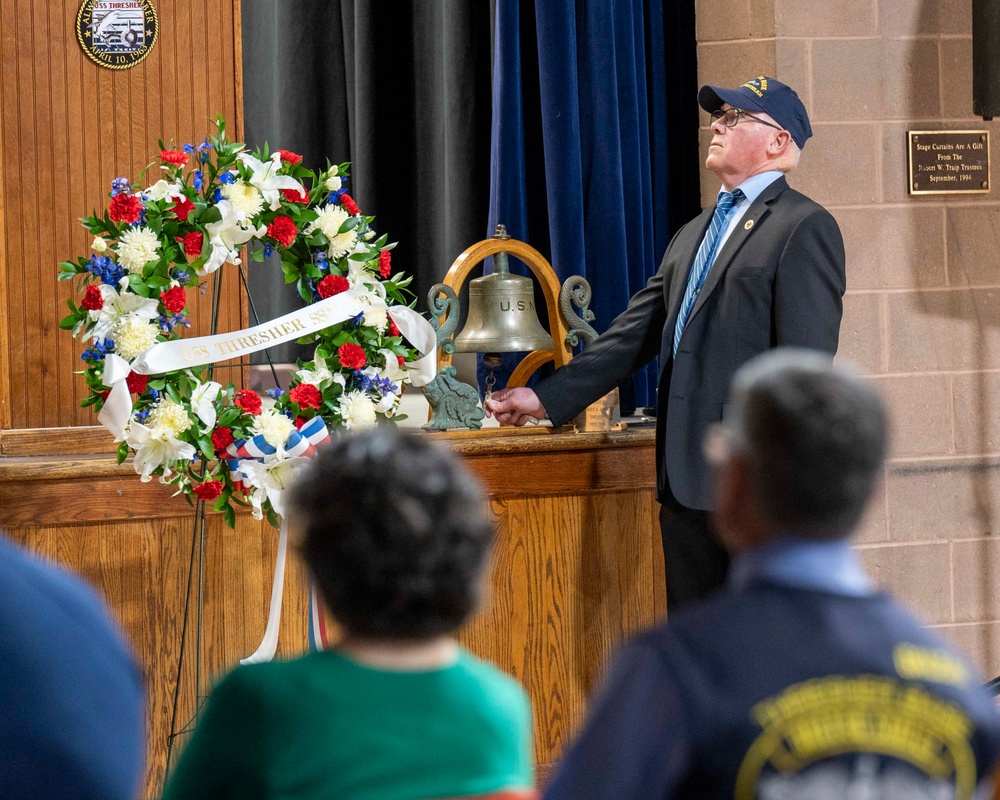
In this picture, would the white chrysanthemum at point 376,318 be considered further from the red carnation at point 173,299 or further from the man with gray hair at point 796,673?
the man with gray hair at point 796,673

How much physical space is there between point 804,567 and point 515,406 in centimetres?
207

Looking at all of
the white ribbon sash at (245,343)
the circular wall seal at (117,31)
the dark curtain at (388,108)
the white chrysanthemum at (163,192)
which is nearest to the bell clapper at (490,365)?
the white ribbon sash at (245,343)

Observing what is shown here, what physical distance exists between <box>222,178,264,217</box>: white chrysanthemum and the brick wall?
4.99ft

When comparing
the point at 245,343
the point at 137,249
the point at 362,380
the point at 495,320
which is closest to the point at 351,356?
the point at 362,380

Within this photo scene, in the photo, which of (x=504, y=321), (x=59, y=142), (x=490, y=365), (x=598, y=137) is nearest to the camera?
(x=59, y=142)

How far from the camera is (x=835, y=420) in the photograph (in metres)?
1.04

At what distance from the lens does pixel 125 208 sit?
2572mm

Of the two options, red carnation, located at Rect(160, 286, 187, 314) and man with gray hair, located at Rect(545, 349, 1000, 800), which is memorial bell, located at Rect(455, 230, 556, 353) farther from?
man with gray hair, located at Rect(545, 349, 1000, 800)

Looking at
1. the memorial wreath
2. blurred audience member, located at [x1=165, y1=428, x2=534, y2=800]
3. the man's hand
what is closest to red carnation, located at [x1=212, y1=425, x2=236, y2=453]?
the memorial wreath

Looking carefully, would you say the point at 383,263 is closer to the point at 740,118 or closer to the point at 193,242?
the point at 193,242

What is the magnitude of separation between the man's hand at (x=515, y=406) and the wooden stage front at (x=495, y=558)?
0.19 ft

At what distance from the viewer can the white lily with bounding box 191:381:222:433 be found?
258 cm

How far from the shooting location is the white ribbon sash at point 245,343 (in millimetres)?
2561

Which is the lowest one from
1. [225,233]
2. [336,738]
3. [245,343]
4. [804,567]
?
[336,738]
